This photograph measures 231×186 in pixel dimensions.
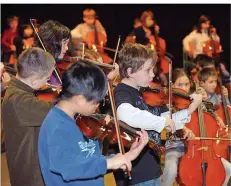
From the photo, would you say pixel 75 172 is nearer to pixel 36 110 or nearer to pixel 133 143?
pixel 133 143

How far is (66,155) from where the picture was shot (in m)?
1.45

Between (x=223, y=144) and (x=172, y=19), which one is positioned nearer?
(x=223, y=144)

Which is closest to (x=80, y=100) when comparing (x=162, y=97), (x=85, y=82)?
(x=85, y=82)

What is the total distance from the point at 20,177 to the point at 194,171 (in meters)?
1.14

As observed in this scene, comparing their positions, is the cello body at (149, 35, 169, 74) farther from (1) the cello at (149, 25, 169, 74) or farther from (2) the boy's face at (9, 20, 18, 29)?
(2) the boy's face at (9, 20, 18, 29)

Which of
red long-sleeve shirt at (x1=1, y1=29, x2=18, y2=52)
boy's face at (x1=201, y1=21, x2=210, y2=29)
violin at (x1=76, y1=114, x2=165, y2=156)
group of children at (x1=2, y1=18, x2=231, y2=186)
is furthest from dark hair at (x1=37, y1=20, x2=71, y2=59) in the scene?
boy's face at (x1=201, y1=21, x2=210, y2=29)

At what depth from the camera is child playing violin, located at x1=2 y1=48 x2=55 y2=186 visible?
6.31ft

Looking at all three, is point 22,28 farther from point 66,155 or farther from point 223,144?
point 66,155

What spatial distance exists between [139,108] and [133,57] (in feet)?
0.83

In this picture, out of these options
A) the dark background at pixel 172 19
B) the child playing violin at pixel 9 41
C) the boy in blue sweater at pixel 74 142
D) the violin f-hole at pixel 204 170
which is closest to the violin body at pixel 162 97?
the violin f-hole at pixel 204 170

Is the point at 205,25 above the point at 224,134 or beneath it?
above

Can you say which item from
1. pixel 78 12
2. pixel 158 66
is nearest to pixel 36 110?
pixel 158 66

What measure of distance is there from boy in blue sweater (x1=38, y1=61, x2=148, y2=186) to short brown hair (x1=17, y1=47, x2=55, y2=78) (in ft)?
1.48

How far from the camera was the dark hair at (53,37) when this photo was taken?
2.56 metres
